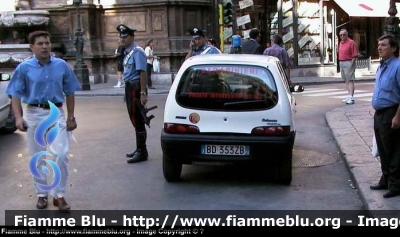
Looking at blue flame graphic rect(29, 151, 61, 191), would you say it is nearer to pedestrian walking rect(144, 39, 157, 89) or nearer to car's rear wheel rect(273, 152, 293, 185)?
car's rear wheel rect(273, 152, 293, 185)

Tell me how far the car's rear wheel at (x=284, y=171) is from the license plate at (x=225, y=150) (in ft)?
1.58

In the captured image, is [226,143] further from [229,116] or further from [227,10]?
[227,10]

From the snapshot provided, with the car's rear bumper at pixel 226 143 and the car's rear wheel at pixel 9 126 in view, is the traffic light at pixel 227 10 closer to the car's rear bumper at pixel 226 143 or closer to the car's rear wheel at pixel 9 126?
the car's rear wheel at pixel 9 126

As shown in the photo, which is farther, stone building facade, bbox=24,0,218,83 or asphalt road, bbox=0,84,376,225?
stone building facade, bbox=24,0,218,83

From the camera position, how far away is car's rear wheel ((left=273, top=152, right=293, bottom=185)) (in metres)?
6.64

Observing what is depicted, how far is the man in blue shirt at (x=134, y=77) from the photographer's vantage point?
7.83 m

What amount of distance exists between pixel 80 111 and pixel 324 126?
6373 mm

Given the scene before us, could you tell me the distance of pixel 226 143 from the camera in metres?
6.48

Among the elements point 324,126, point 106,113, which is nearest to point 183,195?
point 324,126

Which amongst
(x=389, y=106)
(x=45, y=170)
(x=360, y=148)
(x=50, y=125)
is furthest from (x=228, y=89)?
(x=360, y=148)

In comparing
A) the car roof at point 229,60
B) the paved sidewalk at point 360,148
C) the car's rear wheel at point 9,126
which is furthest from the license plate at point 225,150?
the car's rear wheel at point 9,126

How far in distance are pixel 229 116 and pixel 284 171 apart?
0.97m

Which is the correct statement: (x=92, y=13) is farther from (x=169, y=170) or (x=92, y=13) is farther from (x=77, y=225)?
(x=77, y=225)

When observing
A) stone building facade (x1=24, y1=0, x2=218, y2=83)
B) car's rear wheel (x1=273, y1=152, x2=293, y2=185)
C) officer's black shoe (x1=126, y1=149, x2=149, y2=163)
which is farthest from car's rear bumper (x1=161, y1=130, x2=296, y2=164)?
stone building facade (x1=24, y1=0, x2=218, y2=83)
